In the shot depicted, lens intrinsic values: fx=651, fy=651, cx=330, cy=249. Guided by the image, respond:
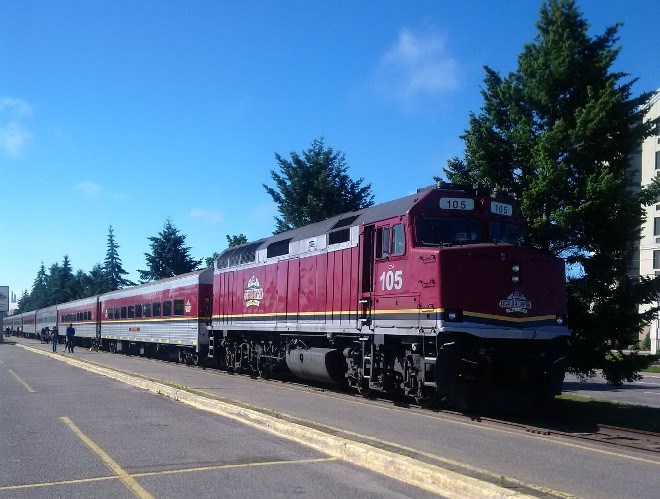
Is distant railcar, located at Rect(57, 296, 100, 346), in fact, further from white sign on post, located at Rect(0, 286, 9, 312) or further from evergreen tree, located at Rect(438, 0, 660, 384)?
evergreen tree, located at Rect(438, 0, 660, 384)

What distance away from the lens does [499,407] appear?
459 inches

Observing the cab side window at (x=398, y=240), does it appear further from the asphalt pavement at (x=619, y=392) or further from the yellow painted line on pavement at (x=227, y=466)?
the asphalt pavement at (x=619, y=392)

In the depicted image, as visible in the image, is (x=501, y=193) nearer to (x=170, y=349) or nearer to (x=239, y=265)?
(x=239, y=265)

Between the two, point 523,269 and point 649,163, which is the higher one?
point 649,163

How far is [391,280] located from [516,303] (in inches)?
101

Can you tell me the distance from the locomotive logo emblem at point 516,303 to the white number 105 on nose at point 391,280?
208 cm

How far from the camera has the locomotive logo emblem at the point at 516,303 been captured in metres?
11.8

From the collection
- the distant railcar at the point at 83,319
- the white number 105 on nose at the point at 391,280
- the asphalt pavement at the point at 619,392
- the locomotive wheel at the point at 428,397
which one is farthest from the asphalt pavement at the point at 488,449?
the distant railcar at the point at 83,319

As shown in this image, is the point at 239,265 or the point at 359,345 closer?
the point at 359,345

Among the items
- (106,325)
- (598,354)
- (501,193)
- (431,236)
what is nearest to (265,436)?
(431,236)

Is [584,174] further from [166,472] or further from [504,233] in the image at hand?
[166,472]

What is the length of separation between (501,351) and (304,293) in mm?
6638

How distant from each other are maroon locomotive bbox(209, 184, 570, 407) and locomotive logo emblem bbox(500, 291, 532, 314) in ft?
0.06

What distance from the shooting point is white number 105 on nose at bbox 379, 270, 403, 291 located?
42.3 ft
